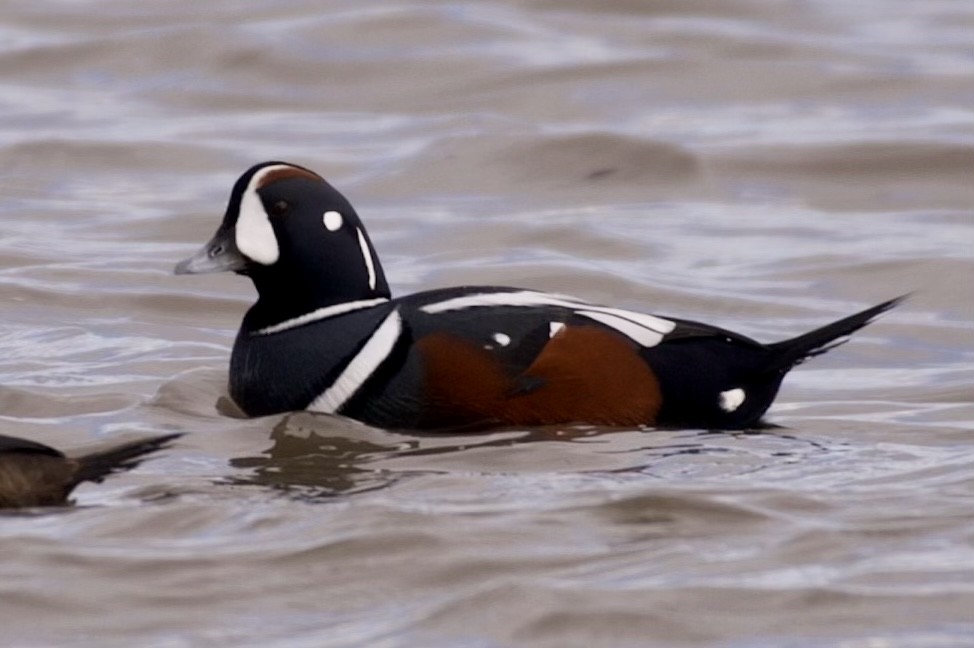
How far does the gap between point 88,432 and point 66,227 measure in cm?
384

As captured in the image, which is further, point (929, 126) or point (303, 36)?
point (303, 36)

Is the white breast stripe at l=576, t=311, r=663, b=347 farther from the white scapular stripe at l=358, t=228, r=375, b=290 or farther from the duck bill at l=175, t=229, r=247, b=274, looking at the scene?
the duck bill at l=175, t=229, r=247, b=274

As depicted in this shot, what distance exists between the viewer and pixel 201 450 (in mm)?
6766

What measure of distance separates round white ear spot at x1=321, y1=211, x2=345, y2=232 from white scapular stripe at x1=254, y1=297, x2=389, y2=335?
0.79 feet

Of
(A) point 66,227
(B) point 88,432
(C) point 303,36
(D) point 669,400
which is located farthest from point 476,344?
(C) point 303,36

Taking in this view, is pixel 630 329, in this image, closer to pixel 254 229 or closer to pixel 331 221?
pixel 331 221

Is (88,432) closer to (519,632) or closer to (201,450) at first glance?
(201,450)

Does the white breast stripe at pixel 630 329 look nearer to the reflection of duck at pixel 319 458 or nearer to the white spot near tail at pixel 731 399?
the white spot near tail at pixel 731 399

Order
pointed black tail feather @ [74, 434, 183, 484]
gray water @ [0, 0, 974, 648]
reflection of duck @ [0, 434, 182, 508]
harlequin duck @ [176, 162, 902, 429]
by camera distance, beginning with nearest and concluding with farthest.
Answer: gray water @ [0, 0, 974, 648]
reflection of duck @ [0, 434, 182, 508]
pointed black tail feather @ [74, 434, 183, 484]
harlequin duck @ [176, 162, 902, 429]

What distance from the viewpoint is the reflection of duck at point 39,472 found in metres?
5.75

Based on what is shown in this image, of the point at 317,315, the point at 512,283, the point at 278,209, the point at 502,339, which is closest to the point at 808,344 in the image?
the point at 502,339

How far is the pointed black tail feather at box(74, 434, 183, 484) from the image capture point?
19.4ft

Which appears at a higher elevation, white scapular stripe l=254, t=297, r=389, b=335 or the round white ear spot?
the round white ear spot

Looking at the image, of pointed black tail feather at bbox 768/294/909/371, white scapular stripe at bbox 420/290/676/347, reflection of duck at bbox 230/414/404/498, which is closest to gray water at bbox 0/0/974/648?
reflection of duck at bbox 230/414/404/498
